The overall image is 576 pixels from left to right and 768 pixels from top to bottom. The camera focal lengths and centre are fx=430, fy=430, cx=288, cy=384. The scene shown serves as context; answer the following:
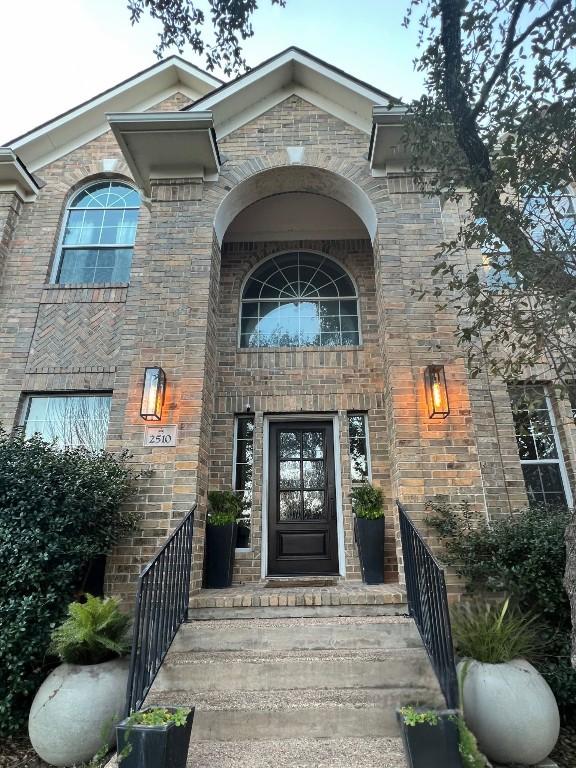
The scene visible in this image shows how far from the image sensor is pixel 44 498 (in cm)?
352

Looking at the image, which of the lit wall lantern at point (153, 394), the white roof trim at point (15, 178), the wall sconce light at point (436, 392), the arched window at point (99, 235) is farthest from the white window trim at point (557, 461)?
the white roof trim at point (15, 178)

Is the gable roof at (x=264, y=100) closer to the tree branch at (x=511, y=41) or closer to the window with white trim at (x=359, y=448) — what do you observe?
the tree branch at (x=511, y=41)

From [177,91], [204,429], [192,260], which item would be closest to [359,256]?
[192,260]

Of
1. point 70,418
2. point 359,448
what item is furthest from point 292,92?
point 70,418

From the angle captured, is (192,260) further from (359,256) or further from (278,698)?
(278,698)

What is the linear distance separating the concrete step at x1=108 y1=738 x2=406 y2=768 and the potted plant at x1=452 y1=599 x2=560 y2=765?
0.61m

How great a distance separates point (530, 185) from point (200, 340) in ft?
10.8

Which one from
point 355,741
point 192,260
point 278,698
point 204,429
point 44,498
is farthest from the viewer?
point 192,260

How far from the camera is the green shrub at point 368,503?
15.9 ft

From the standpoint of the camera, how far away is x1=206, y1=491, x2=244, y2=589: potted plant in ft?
15.0

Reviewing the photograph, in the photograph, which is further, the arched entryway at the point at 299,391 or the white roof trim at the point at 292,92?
the white roof trim at the point at 292,92

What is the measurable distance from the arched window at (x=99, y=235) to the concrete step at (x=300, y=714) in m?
5.31

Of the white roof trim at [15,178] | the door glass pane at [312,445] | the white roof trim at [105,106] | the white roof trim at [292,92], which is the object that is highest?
the white roof trim at [105,106]

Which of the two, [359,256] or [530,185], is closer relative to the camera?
[530,185]
